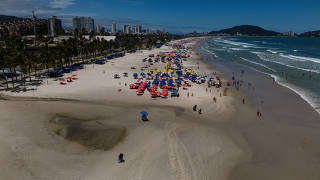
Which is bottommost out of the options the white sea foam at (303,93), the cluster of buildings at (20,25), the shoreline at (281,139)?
the shoreline at (281,139)

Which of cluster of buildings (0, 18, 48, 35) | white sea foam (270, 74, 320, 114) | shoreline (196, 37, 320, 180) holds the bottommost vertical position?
shoreline (196, 37, 320, 180)

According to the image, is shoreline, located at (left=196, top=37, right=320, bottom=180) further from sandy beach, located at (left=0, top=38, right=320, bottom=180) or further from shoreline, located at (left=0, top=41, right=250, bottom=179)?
shoreline, located at (left=0, top=41, right=250, bottom=179)

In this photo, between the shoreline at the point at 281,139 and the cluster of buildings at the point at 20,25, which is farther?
the cluster of buildings at the point at 20,25

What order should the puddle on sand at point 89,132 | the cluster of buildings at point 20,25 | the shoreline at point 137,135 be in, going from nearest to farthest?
the shoreline at point 137,135
the puddle on sand at point 89,132
the cluster of buildings at point 20,25

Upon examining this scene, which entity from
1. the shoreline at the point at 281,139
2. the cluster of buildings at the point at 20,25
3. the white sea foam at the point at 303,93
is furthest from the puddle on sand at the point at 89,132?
the cluster of buildings at the point at 20,25

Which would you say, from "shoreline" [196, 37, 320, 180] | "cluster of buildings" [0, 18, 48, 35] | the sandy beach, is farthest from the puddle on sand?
"cluster of buildings" [0, 18, 48, 35]

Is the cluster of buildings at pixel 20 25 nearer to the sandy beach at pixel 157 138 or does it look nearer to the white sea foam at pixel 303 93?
the sandy beach at pixel 157 138

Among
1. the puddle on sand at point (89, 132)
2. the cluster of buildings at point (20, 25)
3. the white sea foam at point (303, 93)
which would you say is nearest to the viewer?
the puddle on sand at point (89, 132)

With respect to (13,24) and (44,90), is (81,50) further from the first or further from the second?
(13,24)

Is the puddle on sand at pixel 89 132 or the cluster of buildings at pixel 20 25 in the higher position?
the cluster of buildings at pixel 20 25

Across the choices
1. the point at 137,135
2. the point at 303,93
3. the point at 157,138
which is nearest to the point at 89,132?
the point at 137,135
